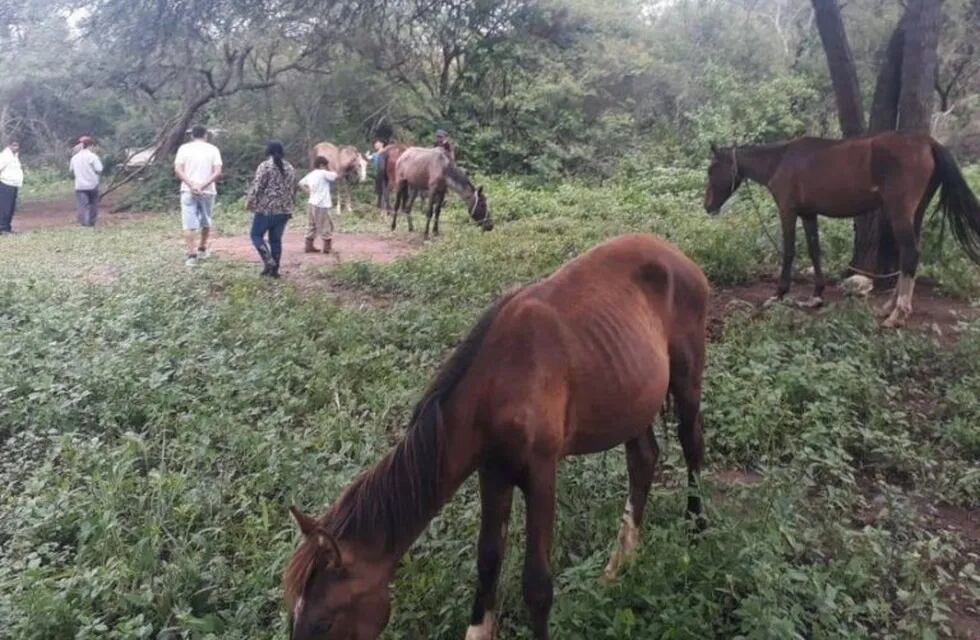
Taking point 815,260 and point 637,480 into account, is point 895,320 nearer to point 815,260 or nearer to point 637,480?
point 815,260

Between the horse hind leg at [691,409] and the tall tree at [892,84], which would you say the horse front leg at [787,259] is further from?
the horse hind leg at [691,409]

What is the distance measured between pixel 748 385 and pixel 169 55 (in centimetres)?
1545

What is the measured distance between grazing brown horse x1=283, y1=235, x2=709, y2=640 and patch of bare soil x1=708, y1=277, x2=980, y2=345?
3413 millimetres

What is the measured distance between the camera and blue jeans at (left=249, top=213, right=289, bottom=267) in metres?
8.94

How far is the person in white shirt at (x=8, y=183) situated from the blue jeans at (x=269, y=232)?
8.27 meters

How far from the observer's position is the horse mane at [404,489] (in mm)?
2521

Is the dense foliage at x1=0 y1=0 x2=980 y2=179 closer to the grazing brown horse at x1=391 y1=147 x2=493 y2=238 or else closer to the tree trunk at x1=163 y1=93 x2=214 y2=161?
the tree trunk at x1=163 y1=93 x2=214 y2=161

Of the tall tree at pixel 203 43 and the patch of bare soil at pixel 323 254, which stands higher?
the tall tree at pixel 203 43

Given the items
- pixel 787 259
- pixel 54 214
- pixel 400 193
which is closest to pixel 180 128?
pixel 54 214

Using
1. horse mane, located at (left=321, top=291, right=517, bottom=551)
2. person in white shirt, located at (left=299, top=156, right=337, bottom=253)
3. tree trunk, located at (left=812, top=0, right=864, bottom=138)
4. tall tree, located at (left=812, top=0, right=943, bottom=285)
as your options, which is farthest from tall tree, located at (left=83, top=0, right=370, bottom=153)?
horse mane, located at (left=321, top=291, right=517, bottom=551)

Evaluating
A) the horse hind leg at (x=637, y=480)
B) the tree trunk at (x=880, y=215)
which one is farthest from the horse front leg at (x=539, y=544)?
the tree trunk at (x=880, y=215)

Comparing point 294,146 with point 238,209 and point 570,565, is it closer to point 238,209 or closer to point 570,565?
point 238,209

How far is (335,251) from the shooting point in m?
11.4

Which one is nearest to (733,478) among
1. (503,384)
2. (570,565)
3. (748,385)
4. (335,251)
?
(748,385)
